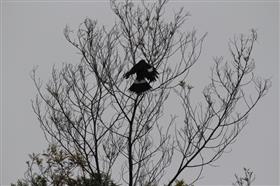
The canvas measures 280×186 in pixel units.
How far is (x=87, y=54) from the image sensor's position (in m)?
4.56

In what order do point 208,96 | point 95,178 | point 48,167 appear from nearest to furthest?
1. point 95,178
2. point 208,96
3. point 48,167

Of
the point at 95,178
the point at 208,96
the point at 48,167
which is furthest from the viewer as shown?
the point at 48,167

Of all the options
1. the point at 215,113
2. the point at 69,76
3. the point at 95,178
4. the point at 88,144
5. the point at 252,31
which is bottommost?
the point at 95,178

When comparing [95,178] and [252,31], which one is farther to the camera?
[252,31]

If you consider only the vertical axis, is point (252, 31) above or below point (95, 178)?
above

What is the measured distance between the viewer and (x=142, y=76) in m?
4.29

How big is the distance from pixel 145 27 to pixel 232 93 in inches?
48.3

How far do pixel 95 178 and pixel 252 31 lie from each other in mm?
2402

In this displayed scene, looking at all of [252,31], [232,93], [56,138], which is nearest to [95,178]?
[56,138]

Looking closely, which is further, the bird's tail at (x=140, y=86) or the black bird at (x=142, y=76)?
the bird's tail at (x=140, y=86)

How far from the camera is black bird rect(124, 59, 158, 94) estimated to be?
13.8ft

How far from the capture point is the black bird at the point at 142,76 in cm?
420

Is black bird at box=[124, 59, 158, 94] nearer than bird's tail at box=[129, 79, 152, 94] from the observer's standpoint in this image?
Yes

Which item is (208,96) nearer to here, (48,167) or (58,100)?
(58,100)
